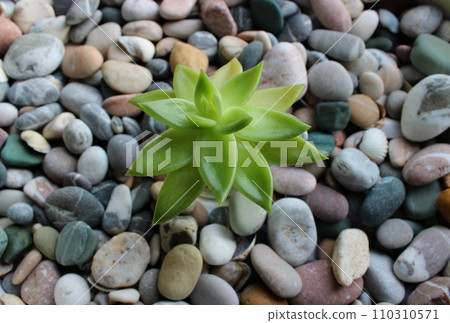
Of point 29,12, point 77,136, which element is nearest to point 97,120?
point 77,136

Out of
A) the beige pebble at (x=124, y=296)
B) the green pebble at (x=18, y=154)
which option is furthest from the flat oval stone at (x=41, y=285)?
the green pebble at (x=18, y=154)

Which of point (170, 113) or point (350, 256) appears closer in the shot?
point (170, 113)

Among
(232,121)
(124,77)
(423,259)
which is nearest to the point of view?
(232,121)

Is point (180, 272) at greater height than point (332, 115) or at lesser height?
lesser

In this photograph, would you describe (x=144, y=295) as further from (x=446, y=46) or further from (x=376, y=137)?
(x=446, y=46)

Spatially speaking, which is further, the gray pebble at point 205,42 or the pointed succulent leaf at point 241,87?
the gray pebble at point 205,42

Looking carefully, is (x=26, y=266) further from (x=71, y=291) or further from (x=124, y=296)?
(x=124, y=296)

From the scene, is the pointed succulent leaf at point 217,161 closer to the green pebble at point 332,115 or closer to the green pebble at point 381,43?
the green pebble at point 332,115
